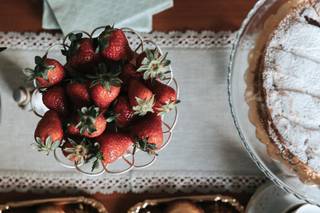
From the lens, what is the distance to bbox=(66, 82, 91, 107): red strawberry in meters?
0.83

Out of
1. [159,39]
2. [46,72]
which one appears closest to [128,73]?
[46,72]

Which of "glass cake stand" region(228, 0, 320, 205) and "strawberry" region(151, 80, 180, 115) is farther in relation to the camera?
"glass cake stand" region(228, 0, 320, 205)

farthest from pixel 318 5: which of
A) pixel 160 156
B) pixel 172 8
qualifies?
pixel 160 156

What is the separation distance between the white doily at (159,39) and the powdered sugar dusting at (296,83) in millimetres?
115

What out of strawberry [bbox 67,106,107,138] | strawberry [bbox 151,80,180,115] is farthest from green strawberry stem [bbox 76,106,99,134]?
strawberry [bbox 151,80,180,115]

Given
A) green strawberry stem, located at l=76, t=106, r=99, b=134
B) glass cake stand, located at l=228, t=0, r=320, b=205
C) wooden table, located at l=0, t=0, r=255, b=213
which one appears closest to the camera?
green strawberry stem, located at l=76, t=106, r=99, b=134

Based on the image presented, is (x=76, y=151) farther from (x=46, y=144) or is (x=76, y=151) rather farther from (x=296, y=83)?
(x=296, y=83)

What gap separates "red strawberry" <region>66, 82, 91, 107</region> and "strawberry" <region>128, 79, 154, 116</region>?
69mm

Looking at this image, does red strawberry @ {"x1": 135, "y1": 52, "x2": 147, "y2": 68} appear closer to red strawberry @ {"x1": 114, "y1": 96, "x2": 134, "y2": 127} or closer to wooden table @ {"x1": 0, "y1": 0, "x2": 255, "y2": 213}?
red strawberry @ {"x1": 114, "y1": 96, "x2": 134, "y2": 127}

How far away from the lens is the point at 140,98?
2.64 ft

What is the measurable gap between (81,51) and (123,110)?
117 millimetres

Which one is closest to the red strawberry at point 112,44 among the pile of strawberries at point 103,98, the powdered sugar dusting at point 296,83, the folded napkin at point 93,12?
the pile of strawberries at point 103,98

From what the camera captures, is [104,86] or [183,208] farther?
[183,208]

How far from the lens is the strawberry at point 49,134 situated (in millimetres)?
808
